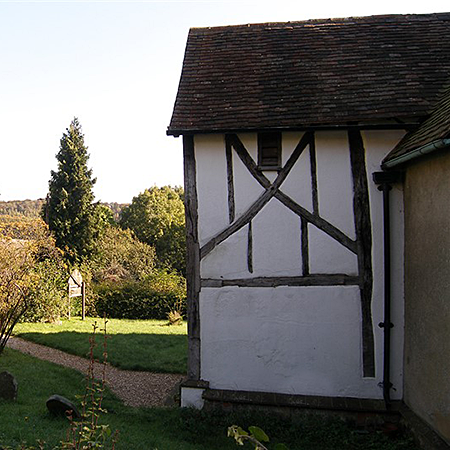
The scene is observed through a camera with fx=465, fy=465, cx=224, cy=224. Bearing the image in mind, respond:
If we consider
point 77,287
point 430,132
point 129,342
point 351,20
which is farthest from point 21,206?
point 430,132

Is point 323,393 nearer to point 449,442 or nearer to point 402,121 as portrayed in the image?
point 449,442

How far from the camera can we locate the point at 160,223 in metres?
30.5

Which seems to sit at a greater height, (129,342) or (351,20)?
(351,20)

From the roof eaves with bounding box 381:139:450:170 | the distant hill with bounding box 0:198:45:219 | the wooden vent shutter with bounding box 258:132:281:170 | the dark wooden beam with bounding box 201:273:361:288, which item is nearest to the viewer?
the roof eaves with bounding box 381:139:450:170

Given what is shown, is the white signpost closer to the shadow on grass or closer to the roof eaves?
the shadow on grass

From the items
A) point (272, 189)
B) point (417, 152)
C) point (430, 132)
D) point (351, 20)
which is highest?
point (351, 20)

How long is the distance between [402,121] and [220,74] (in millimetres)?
3165

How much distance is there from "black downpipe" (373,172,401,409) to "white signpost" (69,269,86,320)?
12917 millimetres

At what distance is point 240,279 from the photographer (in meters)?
7.01

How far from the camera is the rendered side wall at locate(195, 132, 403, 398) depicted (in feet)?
22.1

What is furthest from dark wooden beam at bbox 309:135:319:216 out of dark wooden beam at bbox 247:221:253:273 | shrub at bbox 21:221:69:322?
shrub at bbox 21:221:69:322

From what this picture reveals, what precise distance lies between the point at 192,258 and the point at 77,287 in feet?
39.3

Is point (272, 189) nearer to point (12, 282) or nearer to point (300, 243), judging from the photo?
point (300, 243)

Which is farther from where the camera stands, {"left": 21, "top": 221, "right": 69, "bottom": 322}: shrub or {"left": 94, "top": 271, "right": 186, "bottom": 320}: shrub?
{"left": 94, "top": 271, "right": 186, "bottom": 320}: shrub
